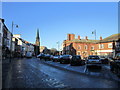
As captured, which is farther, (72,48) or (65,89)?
(72,48)

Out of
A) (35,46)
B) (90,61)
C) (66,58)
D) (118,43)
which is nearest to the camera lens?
(90,61)

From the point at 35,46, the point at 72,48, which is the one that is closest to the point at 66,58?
the point at 72,48

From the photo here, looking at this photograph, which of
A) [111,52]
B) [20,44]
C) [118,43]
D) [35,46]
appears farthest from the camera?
[35,46]

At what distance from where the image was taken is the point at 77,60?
23688mm

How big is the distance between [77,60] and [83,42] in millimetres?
44813

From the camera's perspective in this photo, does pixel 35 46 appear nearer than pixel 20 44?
No

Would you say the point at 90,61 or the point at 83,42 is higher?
the point at 83,42

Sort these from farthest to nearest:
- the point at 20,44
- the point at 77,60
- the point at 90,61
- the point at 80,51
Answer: the point at 20,44 < the point at 80,51 < the point at 77,60 < the point at 90,61

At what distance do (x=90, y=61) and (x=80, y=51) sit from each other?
4725 cm

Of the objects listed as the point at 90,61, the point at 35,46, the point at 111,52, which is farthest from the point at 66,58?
the point at 35,46

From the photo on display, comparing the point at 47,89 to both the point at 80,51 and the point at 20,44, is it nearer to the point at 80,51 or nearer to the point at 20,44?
the point at 80,51

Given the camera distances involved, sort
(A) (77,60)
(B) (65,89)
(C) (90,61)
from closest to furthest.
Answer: (B) (65,89) < (C) (90,61) < (A) (77,60)

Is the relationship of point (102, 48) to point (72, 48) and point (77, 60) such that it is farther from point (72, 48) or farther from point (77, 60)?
point (77, 60)

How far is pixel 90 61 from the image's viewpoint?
766 inches
